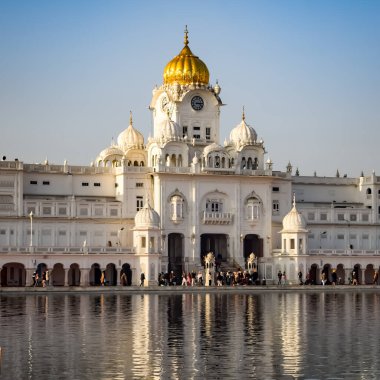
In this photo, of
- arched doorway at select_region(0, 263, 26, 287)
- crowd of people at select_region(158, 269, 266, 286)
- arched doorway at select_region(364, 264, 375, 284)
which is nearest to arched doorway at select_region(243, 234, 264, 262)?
crowd of people at select_region(158, 269, 266, 286)

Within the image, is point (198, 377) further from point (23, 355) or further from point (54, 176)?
point (54, 176)

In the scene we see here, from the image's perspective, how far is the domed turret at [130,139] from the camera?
91.4m

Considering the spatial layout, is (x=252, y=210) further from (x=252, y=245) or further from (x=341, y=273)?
(x=341, y=273)

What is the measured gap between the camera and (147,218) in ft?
269

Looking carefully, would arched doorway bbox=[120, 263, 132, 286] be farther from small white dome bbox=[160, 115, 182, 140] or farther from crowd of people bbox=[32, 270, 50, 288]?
small white dome bbox=[160, 115, 182, 140]

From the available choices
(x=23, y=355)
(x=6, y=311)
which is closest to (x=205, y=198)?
(x=6, y=311)

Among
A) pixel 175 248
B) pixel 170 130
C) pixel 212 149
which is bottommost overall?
pixel 175 248

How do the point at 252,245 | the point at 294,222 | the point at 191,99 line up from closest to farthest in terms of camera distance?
the point at 294,222
the point at 252,245
the point at 191,99

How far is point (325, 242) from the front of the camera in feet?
308

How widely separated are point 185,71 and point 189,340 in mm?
55264

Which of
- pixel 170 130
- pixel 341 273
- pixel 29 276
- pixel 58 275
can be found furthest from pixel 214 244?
pixel 29 276

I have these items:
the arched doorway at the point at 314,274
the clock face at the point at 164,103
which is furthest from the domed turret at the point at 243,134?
the arched doorway at the point at 314,274

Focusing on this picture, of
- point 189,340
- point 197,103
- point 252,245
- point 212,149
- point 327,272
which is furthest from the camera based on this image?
point 197,103

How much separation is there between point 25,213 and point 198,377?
55.1 meters
